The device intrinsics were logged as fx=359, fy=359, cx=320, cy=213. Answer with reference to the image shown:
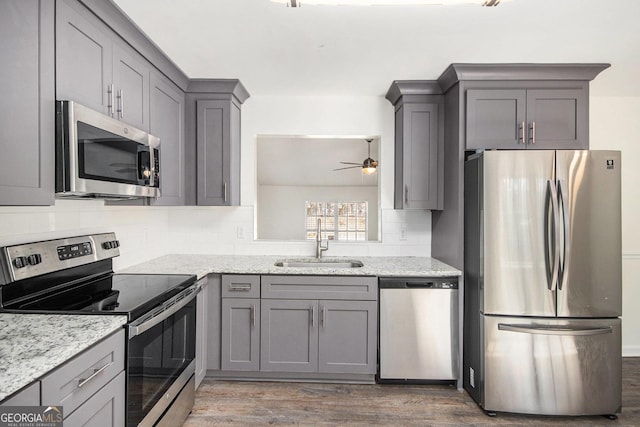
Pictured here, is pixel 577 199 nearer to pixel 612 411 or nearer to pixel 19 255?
pixel 612 411

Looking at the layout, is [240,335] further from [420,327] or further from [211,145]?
[211,145]

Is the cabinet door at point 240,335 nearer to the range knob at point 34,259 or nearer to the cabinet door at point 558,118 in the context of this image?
the range knob at point 34,259

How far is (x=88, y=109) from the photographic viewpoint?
1.58m

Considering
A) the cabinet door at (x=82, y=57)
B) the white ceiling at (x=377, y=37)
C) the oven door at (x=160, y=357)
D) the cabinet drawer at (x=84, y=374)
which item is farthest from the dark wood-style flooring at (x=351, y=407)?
the white ceiling at (x=377, y=37)

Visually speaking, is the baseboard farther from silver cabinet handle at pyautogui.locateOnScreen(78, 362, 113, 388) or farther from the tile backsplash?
silver cabinet handle at pyautogui.locateOnScreen(78, 362, 113, 388)

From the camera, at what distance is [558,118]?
8.61ft

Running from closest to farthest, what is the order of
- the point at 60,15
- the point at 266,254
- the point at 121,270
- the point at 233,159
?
1. the point at 60,15
2. the point at 121,270
3. the point at 233,159
4. the point at 266,254

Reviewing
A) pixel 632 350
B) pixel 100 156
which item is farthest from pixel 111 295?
pixel 632 350

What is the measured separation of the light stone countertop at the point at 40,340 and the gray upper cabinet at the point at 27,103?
475mm

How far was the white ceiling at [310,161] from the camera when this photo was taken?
5504 mm

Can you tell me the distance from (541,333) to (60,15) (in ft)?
9.94

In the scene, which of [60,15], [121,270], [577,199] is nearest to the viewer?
[60,15]

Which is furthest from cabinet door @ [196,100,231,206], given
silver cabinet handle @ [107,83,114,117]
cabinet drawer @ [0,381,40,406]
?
cabinet drawer @ [0,381,40,406]

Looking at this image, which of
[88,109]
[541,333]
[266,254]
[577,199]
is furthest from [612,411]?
[88,109]
